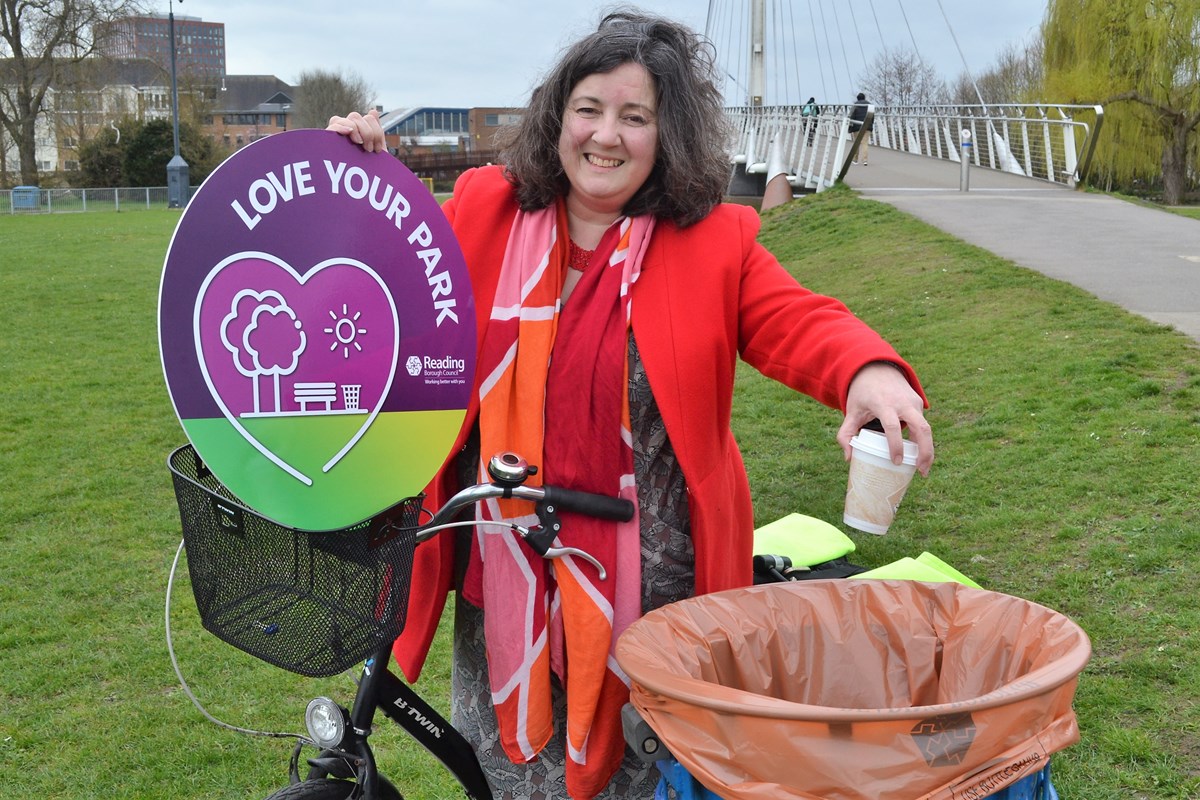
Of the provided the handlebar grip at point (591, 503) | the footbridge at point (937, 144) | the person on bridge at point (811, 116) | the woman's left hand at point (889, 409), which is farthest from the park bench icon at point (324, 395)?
the person on bridge at point (811, 116)

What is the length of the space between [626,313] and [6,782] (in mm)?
2836

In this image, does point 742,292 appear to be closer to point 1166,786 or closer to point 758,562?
point 758,562

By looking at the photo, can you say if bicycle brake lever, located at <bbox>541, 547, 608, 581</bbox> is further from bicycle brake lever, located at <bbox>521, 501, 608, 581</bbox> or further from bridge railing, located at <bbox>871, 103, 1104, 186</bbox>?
bridge railing, located at <bbox>871, 103, 1104, 186</bbox>

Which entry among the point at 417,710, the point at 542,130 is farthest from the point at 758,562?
the point at 542,130

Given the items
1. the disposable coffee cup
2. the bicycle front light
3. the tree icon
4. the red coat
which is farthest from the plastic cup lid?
the bicycle front light

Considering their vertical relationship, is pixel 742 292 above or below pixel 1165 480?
above

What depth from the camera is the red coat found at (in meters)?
2.23

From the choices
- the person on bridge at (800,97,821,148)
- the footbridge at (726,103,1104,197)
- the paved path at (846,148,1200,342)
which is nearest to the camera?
the paved path at (846,148,1200,342)

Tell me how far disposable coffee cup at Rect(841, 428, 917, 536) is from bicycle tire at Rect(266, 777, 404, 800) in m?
1.12

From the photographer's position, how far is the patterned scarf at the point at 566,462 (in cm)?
227

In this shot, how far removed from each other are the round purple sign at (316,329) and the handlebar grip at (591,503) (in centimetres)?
23

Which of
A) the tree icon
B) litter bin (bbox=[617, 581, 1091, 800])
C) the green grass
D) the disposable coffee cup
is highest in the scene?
the tree icon

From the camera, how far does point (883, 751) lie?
1556 millimetres

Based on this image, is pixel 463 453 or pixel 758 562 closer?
pixel 463 453
